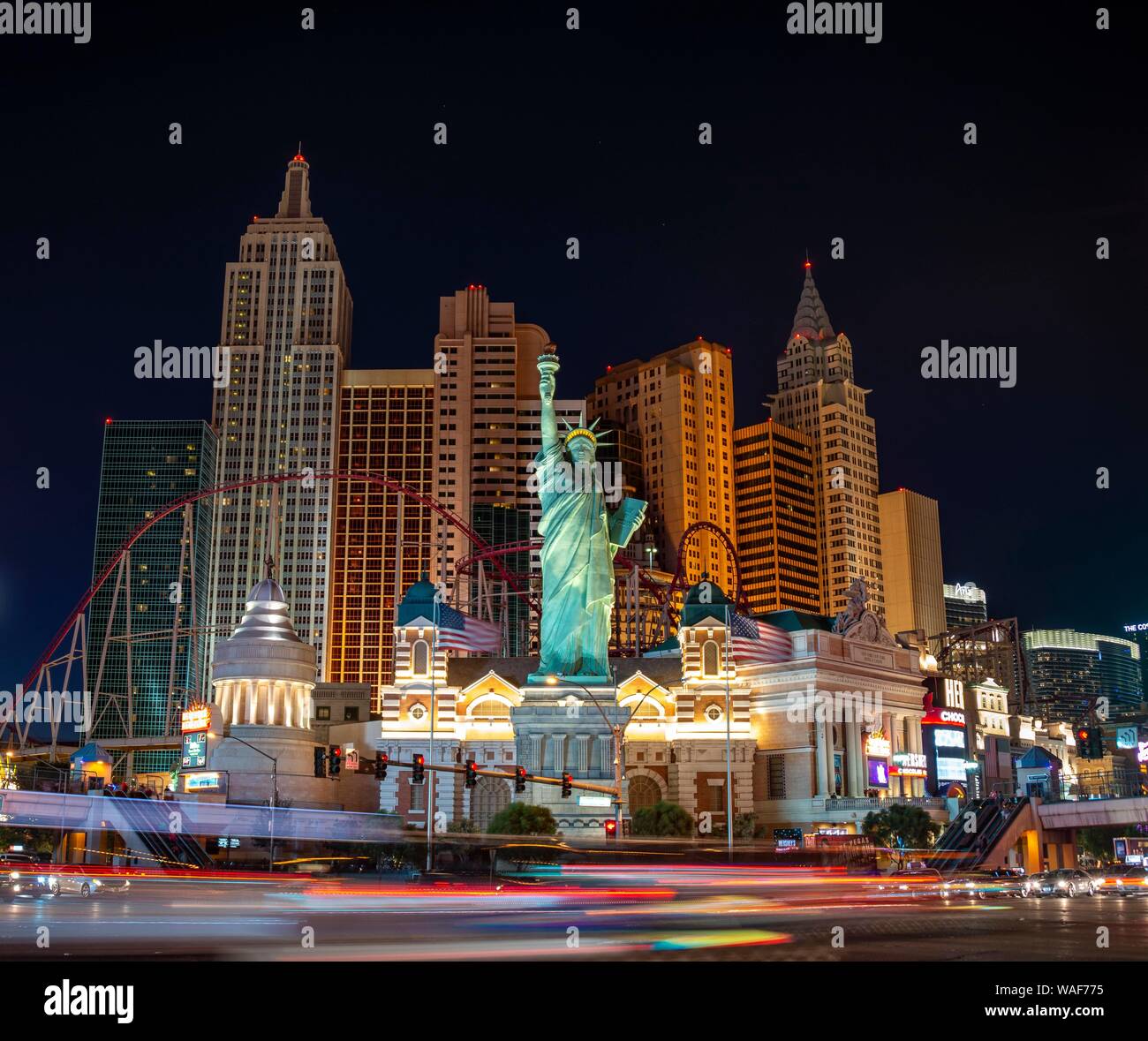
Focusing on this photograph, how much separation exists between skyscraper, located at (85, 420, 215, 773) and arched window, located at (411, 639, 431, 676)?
81.8 m

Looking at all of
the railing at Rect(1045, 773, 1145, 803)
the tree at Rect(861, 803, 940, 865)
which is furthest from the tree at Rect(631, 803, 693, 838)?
the railing at Rect(1045, 773, 1145, 803)

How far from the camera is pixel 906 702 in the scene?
97750 mm

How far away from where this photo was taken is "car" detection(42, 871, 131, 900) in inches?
1574

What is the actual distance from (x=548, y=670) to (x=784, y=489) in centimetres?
11503

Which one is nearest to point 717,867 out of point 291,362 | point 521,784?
point 521,784

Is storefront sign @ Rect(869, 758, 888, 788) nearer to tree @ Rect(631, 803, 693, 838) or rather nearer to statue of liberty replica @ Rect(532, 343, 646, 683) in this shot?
tree @ Rect(631, 803, 693, 838)

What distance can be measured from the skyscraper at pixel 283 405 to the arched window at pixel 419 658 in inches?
3166

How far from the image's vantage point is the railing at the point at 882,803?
8388 centimetres

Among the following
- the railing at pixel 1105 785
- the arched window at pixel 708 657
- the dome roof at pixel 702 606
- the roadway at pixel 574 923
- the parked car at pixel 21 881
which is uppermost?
the dome roof at pixel 702 606

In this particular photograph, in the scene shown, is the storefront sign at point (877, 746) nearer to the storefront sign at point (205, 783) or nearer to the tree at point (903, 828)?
the tree at point (903, 828)

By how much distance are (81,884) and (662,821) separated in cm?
4510

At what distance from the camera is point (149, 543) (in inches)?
6718

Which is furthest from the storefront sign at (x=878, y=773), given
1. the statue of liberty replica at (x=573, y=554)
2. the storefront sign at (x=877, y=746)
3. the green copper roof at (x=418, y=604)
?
the green copper roof at (x=418, y=604)
